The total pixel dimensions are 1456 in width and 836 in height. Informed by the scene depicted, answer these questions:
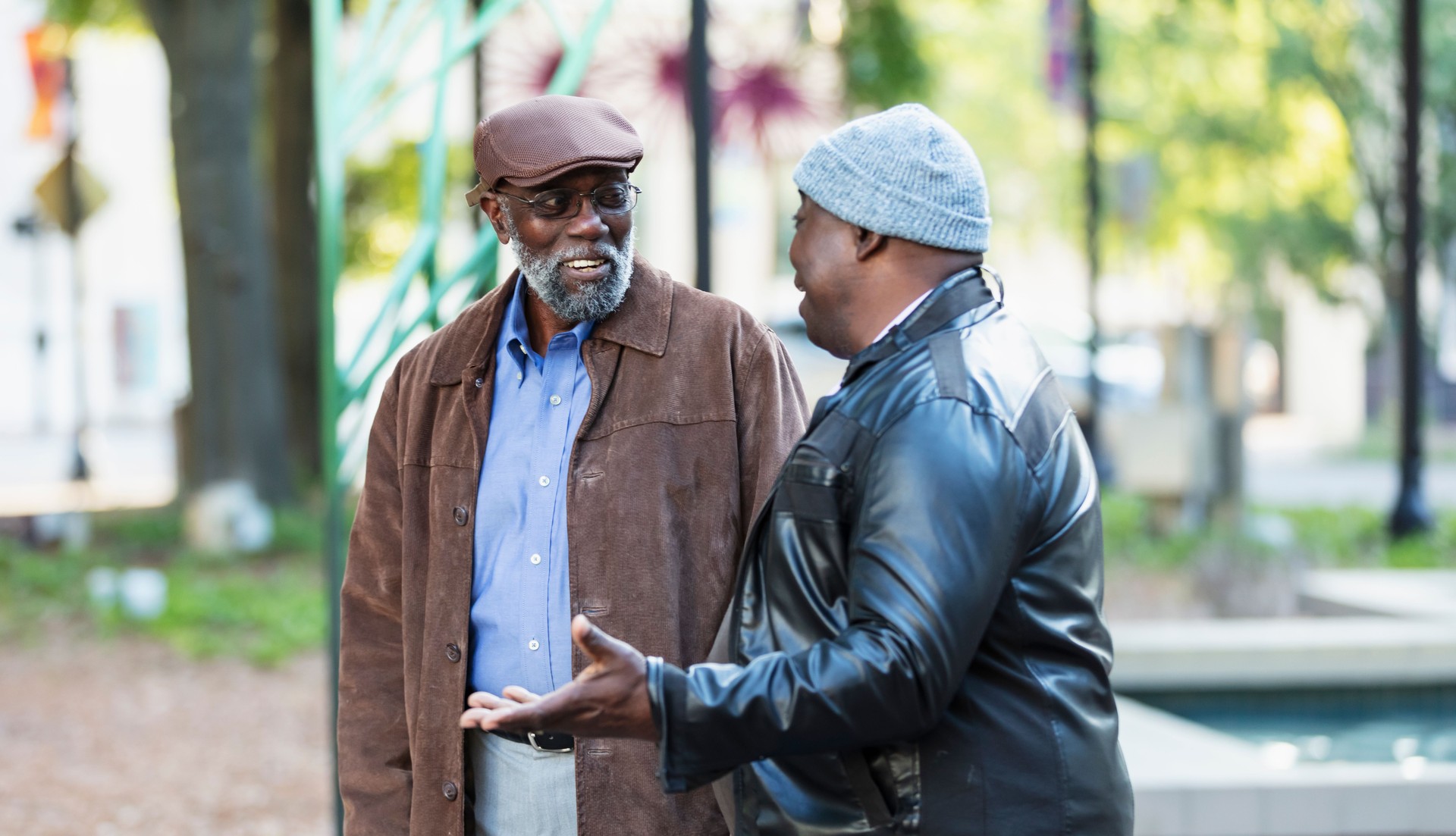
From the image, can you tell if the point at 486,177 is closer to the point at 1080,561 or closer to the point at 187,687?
the point at 1080,561

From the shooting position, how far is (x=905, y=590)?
1.81 m

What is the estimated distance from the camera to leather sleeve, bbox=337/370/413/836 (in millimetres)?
2783

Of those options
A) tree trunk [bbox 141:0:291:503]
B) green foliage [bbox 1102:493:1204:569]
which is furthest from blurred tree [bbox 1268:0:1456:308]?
tree trunk [bbox 141:0:291:503]

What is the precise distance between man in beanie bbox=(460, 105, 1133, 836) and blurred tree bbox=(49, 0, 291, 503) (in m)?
11.6

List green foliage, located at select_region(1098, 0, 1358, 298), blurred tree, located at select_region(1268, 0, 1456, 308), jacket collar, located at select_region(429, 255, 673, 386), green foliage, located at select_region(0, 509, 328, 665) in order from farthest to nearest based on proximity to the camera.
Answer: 1. green foliage, located at select_region(1098, 0, 1358, 298)
2. blurred tree, located at select_region(1268, 0, 1456, 308)
3. green foliage, located at select_region(0, 509, 328, 665)
4. jacket collar, located at select_region(429, 255, 673, 386)

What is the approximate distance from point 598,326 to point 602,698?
94 centimetres

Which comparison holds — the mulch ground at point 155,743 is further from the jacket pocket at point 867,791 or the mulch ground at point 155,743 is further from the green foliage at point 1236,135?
the green foliage at point 1236,135

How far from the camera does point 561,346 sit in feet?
8.94

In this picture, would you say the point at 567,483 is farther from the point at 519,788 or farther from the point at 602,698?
the point at 602,698

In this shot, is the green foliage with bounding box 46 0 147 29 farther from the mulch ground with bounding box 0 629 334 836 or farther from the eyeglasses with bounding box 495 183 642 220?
the eyeglasses with bounding box 495 183 642 220

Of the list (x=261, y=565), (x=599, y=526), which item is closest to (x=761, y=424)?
(x=599, y=526)

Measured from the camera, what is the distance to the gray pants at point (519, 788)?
→ 8.47 ft

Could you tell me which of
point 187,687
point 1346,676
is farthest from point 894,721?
point 187,687

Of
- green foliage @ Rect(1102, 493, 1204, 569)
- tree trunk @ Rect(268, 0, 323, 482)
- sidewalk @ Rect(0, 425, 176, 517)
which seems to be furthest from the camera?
sidewalk @ Rect(0, 425, 176, 517)
